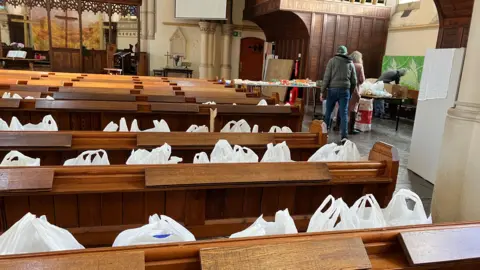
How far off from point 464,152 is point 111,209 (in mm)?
2315

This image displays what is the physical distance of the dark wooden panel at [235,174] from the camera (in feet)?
6.27

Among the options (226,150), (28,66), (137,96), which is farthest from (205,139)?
(28,66)

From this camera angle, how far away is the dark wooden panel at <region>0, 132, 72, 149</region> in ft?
7.87

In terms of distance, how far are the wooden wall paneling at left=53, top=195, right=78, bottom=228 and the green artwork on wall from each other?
29.1 feet

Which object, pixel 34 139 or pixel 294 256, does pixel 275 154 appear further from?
pixel 34 139

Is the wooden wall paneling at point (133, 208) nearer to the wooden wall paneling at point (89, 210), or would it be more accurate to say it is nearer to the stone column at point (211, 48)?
the wooden wall paneling at point (89, 210)

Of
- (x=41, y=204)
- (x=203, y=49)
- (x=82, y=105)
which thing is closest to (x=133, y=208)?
(x=41, y=204)

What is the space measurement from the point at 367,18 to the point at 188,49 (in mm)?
6175

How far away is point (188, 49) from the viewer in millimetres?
13461

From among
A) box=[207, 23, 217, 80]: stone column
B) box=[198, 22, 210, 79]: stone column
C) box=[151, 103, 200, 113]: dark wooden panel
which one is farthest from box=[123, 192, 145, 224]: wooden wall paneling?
box=[198, 22, 210, 79]: stone column

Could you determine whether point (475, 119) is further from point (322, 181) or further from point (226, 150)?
point (226, 150)

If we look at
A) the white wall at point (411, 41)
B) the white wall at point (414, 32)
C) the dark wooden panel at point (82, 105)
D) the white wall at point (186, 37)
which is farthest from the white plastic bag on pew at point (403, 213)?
the white wall at point (186, 37)

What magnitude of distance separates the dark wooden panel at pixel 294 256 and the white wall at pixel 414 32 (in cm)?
830

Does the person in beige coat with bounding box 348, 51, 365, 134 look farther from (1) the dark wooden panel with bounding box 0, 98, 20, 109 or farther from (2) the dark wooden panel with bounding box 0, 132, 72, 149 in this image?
(2) the dark wooden panel with bounding box 0, 132, 72, 149
